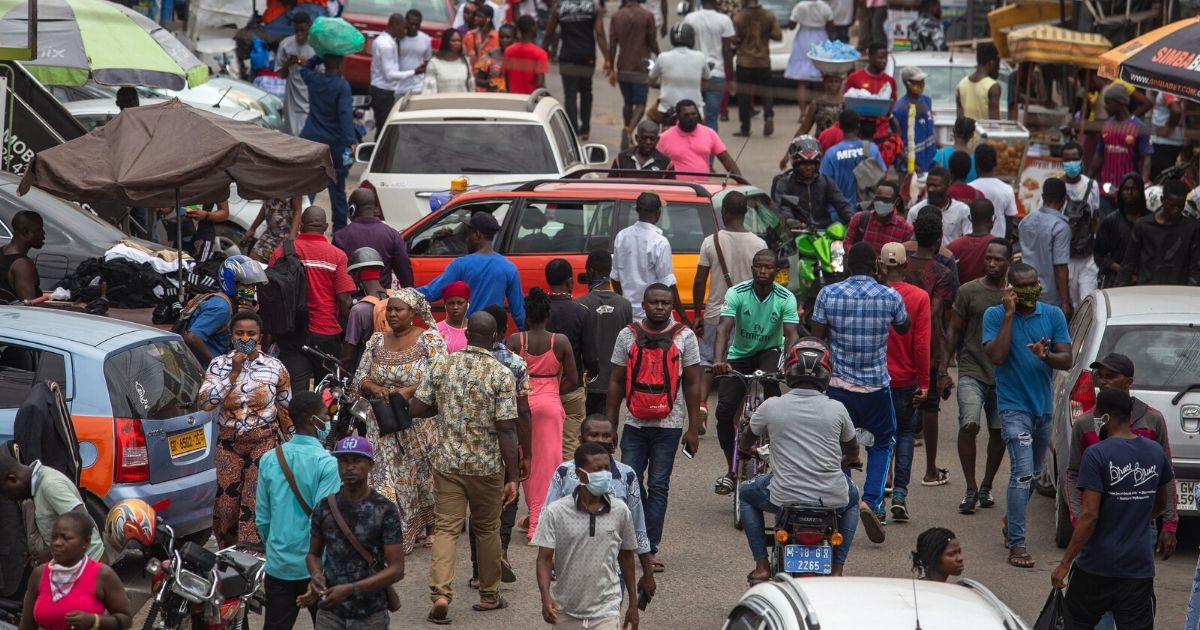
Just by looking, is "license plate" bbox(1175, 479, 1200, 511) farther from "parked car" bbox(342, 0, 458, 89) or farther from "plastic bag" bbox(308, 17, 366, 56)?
"parked car" bbox(342, 0, 458, 89)

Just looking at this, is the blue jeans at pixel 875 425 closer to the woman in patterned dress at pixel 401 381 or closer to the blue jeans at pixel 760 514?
the blue jeans at pixel 760 514

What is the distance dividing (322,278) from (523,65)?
9.86 metres

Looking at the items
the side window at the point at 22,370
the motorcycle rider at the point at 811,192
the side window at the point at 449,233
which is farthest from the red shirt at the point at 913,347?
the side window at the point at 22,370

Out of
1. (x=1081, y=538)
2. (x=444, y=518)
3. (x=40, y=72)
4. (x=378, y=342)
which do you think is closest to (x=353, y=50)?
(x=40, y=72)

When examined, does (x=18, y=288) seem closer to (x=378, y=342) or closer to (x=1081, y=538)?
(x=378, y=342)

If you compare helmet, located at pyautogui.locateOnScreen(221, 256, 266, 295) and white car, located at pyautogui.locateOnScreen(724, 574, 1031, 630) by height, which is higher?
helmet, located at pyautogui.locateOnScreen(221, 256, 266, 295)

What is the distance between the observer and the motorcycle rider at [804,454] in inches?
323

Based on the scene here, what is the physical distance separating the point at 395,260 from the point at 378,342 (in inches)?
127

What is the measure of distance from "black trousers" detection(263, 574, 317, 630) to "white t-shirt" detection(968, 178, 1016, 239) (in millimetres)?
8376

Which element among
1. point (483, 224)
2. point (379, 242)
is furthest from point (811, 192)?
point (483, 224)

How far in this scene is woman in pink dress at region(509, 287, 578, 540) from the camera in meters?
9.77

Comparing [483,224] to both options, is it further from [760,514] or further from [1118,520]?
[1118,520]

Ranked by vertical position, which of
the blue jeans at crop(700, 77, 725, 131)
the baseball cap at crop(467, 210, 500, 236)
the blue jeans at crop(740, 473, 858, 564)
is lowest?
the blue jeans at crop(740, 473, 858, 564)

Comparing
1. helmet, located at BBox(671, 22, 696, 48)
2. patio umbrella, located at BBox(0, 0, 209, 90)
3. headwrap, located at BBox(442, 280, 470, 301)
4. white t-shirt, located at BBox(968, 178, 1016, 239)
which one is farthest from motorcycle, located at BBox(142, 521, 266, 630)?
helmet, located at BBox(671, 22, 696, 48)
